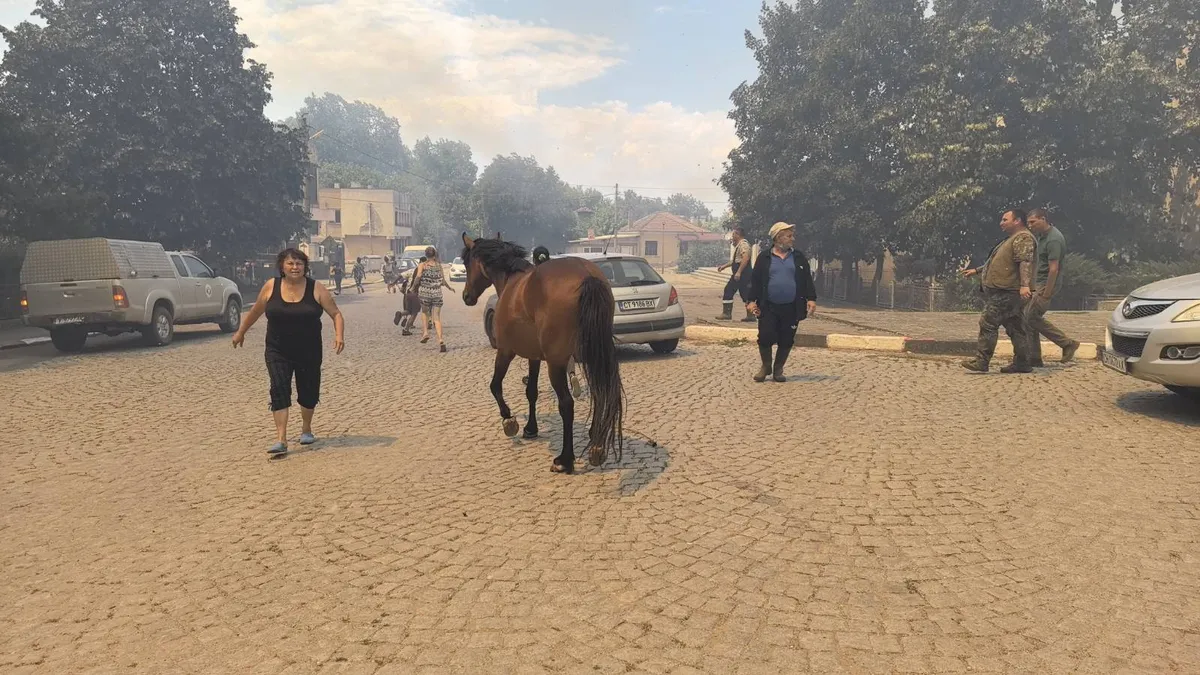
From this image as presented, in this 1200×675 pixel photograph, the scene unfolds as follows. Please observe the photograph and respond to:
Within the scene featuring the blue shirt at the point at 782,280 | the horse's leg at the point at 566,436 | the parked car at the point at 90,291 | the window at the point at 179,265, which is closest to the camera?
the horse's leg at the point at 566,436

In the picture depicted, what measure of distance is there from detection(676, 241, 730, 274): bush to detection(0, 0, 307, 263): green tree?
52546mm

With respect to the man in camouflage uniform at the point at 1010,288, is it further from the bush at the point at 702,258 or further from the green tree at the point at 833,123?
the bush at the point at 702,258

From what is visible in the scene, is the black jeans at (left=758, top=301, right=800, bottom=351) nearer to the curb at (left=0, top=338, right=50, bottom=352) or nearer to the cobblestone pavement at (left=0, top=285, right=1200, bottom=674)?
the cobblestone pavement at (left=0, top=285, right=1200, bottom=674)

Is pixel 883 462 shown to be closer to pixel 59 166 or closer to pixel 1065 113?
pixel 1065 113

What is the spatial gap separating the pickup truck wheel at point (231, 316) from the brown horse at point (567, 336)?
515 inches

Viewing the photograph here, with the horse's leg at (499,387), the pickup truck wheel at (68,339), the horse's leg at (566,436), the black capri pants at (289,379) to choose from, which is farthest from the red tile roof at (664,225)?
the horse's leg at (566,436)

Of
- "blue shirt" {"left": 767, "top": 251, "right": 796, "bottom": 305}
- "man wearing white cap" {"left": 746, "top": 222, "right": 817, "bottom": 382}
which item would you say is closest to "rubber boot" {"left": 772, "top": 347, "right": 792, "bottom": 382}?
"man wearing white cap" {"left": 746, "top": 222, "right": 817, "bottom": 382}

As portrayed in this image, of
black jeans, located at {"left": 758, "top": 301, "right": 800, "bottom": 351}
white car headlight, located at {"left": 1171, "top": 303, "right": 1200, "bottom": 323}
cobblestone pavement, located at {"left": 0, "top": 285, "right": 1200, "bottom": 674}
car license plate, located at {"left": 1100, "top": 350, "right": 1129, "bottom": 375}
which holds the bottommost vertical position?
cobblestone pavement, located at {"left": 0, "top": 285, "right": 1200, "bottom": 674}

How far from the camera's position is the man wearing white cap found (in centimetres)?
851

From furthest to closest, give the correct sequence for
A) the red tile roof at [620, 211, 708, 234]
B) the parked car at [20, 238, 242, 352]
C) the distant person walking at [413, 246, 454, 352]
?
1. the red tile roof at [620, 211, 708, 234]
2. the parked car at [20, 238, 242, 352]
3. the distant person walking at [413, 246, 454, 352]

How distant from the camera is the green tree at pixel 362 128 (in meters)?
175

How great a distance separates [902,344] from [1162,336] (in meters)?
4.99

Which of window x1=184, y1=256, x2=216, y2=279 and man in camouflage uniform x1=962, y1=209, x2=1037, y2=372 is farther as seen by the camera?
window x1=184, y1=256, x2=216, y2=279

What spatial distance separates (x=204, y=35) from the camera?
1070 inches
